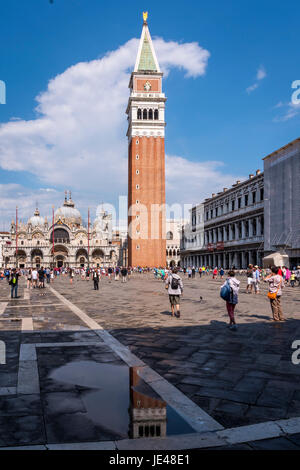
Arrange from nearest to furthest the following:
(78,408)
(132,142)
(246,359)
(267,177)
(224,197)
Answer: (78,408) → (246,359) → (267,177) → (224,197) → (132,142)

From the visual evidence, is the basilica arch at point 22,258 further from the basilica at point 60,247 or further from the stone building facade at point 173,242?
the stone building facade at point 173,242

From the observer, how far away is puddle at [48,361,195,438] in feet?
10.5

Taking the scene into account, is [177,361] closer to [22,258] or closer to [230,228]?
[230,228]

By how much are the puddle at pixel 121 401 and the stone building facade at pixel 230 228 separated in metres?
36.2

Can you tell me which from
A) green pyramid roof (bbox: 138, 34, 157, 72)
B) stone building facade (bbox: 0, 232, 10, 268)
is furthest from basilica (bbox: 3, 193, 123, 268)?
green pyramid roof (bbox: 138, 34, 157, 72)

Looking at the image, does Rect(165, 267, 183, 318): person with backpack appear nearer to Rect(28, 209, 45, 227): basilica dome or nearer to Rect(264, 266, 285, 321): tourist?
Rect(264, 266, 285, 321): tourist

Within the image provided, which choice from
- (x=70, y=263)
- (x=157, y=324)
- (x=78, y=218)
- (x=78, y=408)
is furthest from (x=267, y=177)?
(x=78, y=218)

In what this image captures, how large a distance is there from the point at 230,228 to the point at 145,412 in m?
47.0

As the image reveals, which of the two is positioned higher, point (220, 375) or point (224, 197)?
point (224, 197)

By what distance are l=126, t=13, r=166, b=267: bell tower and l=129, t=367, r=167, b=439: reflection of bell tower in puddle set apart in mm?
54126

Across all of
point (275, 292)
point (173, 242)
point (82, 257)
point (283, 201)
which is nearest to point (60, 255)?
point (82, 257)

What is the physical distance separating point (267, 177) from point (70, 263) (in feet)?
163

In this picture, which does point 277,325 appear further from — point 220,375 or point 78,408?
point 78,408

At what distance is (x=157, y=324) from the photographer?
8.37 metres
